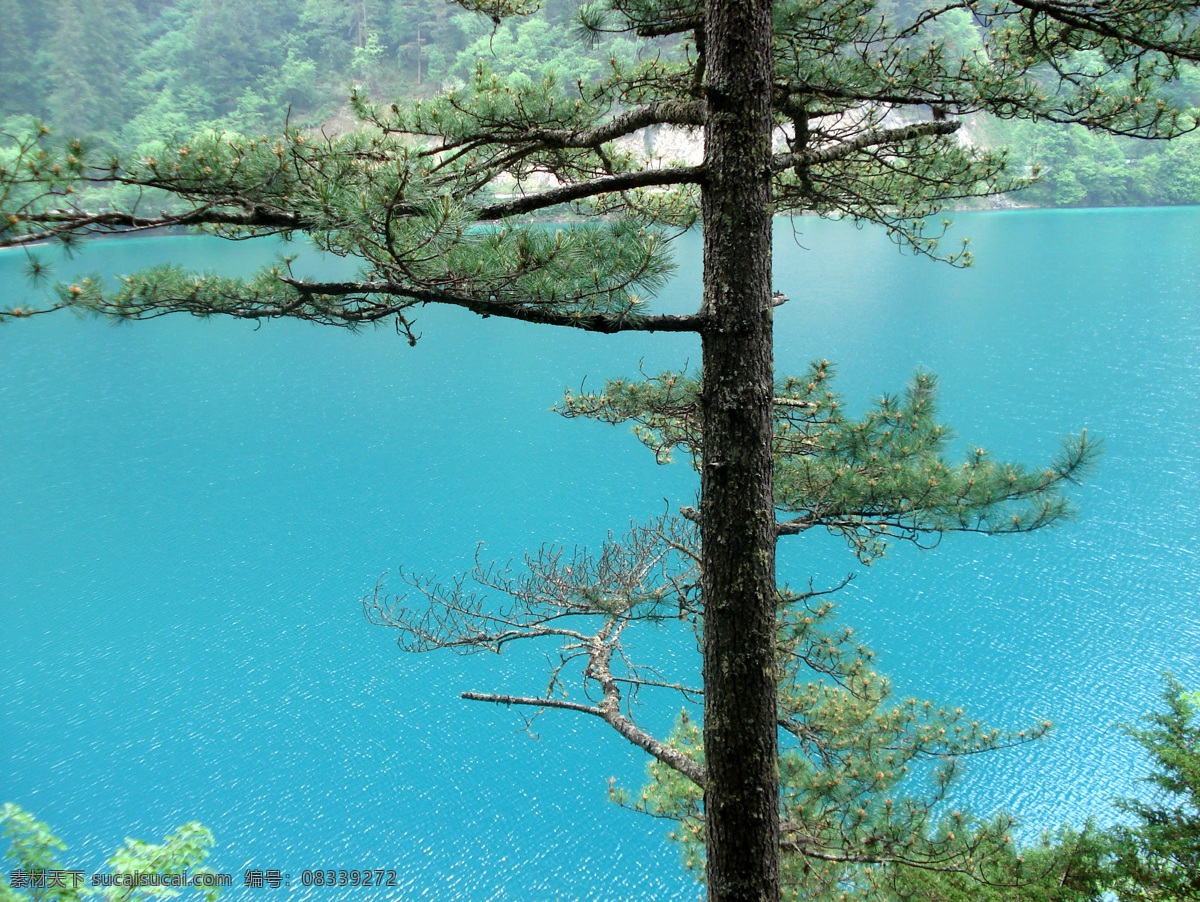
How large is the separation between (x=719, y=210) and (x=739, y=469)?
0.73 meters

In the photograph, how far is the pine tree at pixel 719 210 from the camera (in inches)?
73.2

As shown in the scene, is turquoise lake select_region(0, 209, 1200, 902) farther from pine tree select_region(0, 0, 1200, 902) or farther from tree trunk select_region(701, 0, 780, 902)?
tree trunk select_region(701, 0, 780, 902)

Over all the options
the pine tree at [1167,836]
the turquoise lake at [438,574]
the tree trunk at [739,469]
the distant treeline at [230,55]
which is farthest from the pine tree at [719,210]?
the distant treeline at [230,55]

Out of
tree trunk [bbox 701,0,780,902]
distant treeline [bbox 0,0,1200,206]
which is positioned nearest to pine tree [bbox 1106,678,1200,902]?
tree trunk [bbox 701,0,780,902]

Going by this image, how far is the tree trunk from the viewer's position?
6.70 ft

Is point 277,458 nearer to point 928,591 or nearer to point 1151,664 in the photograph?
point 928,591

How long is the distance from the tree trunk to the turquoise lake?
1707 mm

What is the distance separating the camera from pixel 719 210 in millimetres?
2082

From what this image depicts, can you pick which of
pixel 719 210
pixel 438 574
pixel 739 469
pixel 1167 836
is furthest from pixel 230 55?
pixel 1167 836

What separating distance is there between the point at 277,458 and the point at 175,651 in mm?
4788

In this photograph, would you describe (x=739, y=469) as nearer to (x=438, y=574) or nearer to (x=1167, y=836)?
(x=1167, y=836)

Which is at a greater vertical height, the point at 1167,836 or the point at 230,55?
the point at 230,55

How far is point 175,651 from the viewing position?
748cm

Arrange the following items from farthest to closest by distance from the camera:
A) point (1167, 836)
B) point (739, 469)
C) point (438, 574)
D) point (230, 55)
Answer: point (230, 55), point (438, 574), point (1167, 836), point (739, 469)
